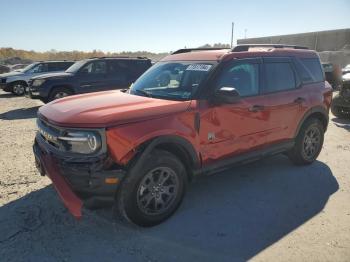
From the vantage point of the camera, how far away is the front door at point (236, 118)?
3.99 meters

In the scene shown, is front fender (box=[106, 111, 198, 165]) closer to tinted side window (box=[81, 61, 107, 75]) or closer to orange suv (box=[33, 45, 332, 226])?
orange suv (box=[33, 45, 332, 226])

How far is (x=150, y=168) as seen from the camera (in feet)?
11.5

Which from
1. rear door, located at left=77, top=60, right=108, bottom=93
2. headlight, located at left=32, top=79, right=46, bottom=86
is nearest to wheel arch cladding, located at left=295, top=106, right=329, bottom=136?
rear door, located at left=77, top=60, right=108, bottom=93

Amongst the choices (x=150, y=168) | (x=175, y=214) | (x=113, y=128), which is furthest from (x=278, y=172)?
(x=113, y=128)

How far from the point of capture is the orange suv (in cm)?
326

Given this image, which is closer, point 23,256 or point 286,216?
point 23,256

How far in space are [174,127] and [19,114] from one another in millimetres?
9118

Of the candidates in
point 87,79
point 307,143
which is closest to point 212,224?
point 307,143

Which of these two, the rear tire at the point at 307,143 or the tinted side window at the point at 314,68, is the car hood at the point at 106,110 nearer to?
the rear tire at the point at 307,143

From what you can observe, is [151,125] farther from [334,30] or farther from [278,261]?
[334,30]

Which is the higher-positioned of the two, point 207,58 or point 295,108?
point 207,58

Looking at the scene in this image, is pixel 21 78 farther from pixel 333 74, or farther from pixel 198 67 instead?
pixel 333 74

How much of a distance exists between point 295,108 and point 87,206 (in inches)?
135

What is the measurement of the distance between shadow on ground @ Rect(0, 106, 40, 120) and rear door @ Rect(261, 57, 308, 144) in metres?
8.22
